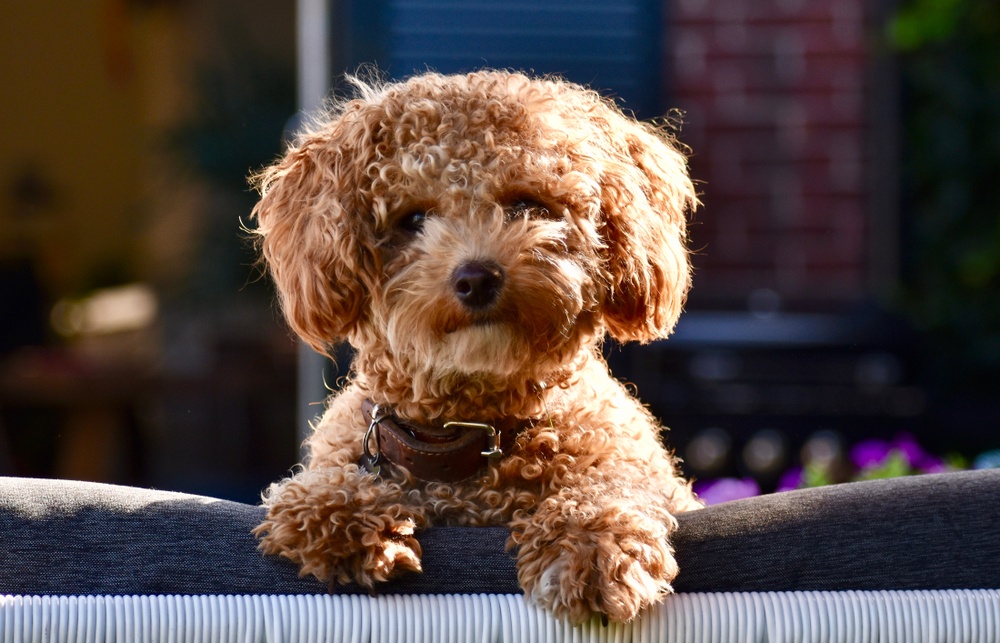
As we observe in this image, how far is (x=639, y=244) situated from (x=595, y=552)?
26.6 inches

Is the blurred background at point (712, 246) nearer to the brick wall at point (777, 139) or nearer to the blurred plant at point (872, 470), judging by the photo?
the brick wall at point (777, 139)

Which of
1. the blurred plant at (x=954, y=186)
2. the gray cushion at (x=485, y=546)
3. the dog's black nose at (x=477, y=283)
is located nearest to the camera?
the gray cushion at (x=485, y=546)

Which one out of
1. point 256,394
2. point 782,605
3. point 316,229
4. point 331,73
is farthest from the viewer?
point 256,394

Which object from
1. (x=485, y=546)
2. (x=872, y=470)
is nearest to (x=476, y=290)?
(x=485, y=546)

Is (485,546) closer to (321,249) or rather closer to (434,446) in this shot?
(434,446)

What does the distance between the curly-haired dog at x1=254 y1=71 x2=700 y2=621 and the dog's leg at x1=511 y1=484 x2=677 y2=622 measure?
2cm

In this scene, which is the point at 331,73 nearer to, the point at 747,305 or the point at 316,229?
the point at 747,305

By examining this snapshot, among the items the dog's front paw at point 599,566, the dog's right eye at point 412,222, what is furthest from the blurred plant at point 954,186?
the dog's front paw at point 599,566

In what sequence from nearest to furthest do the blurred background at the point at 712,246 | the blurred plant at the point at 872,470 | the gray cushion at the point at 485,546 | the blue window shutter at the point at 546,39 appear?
1. the gray cushion at the point at 485,546
2. the blurred plant at the point at 872,470
3. the blue window shutter at the point at 546,39
4. the blurred background at the point at 712,246

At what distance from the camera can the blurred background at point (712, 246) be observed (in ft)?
15.7

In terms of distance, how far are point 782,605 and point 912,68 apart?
4.41m

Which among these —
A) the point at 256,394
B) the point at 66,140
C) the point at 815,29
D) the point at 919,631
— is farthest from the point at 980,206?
the point at 66,140

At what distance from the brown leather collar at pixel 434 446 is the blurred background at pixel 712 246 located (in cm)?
241

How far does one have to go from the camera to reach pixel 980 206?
5.27m
